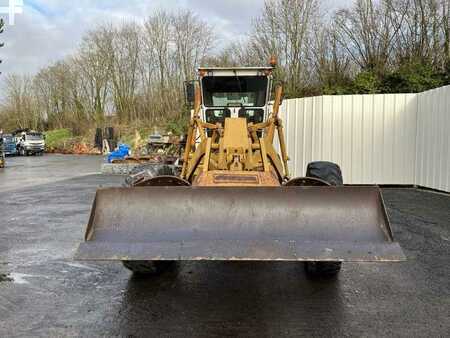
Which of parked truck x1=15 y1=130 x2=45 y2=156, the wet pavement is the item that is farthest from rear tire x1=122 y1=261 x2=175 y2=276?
parked truck x1=15 y1=130 x2=45 y2=156

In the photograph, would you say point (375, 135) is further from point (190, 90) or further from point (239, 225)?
point (239, 225)

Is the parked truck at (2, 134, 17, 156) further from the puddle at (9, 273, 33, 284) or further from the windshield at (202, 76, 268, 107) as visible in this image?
the puddle at (9, 273, 33, 284)

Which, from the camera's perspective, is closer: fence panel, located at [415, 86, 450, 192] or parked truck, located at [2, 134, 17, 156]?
fence panel, located at [415, 86, 450, 192]

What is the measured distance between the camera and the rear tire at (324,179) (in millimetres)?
5039

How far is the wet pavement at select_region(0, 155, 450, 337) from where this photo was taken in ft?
12.4

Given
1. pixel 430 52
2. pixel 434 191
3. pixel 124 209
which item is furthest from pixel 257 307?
pixel 430 52

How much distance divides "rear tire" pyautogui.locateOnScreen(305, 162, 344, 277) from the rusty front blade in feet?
2.89

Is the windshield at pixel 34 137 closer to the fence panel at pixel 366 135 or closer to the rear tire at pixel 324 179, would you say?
the fence panel at pixel 366 135

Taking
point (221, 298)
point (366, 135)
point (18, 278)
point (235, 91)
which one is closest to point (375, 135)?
point (366, 135)

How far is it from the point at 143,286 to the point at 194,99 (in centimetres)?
324

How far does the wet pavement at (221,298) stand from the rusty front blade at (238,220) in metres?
0.59

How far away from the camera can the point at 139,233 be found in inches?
170

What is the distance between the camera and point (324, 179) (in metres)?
6.07

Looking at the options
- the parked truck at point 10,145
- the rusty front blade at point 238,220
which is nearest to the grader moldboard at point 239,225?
the rusty front blade at point 238,220
